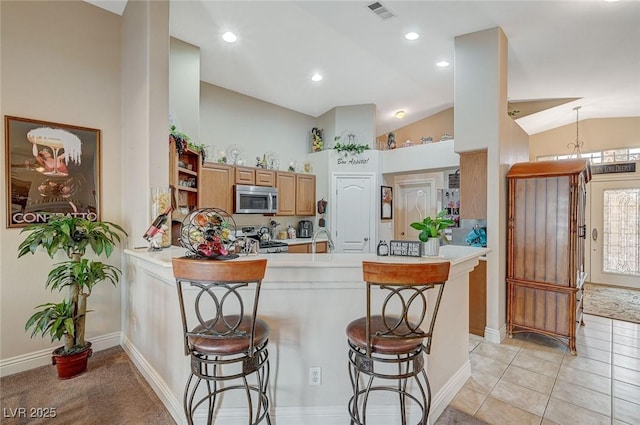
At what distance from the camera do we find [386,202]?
19.2ft

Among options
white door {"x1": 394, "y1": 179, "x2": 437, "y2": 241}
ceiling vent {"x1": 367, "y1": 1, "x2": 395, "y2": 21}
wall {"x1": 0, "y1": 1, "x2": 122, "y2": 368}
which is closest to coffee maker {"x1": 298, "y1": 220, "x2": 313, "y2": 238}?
white door {"x1": 394, "y1": 179, "x2": 437, "y2": 241}

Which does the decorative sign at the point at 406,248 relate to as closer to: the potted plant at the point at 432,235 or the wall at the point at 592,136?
the potted plant at the point at 432,235

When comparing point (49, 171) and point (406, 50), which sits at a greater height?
point (406, 50)

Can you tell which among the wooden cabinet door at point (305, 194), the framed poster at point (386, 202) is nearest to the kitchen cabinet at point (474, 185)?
the framed poster at point (386, 202)

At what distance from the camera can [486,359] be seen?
9.45 ft

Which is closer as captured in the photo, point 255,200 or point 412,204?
point 255,200

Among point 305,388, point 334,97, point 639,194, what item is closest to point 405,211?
point 334,97

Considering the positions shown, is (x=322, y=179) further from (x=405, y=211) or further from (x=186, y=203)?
(x=186, y=203)

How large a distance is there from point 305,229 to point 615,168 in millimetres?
6073

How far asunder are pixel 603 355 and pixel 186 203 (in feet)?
15.9

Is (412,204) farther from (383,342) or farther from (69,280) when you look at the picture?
(69,280)

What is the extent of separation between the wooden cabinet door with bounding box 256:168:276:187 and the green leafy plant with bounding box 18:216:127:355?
2540 mm

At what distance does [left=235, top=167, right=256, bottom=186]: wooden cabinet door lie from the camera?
4.69 metres

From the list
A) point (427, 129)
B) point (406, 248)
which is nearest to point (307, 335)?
point (406, 248)
